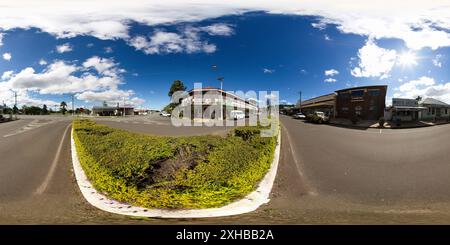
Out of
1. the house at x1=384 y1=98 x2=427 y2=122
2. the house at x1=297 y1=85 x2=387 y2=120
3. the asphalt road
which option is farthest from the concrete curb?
the house at x1=384 y1=98 x2=427 y2=122

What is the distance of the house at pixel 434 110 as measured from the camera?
111 ft

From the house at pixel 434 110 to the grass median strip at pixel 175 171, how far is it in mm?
36370

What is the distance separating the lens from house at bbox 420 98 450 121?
3369 cm

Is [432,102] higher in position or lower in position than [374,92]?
higher

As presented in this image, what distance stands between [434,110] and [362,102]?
26.3 metres

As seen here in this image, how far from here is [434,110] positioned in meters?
35.6

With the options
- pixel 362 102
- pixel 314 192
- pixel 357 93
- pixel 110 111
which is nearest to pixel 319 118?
pixel 362 102

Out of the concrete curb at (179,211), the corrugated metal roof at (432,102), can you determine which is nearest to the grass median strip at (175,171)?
the concrete curb at (179,211)

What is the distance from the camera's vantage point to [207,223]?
3631 millimetres

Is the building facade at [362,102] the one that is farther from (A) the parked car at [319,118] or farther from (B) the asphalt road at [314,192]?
(B) the asphalt road at [314,192]

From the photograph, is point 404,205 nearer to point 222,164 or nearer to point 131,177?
point 222,164

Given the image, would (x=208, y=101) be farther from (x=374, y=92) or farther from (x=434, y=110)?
(x=434, y=110)
